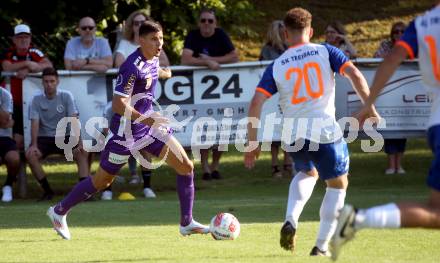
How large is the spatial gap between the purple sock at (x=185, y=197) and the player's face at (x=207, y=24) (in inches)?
222

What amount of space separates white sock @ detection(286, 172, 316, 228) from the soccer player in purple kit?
143 cm

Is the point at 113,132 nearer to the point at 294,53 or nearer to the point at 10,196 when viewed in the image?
the point at 294,53

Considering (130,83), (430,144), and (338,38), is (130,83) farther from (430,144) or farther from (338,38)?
(338,38)

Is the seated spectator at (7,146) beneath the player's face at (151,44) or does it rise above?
beneath

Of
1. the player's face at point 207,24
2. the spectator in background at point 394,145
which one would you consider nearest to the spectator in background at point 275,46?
the player's face at point 207,24

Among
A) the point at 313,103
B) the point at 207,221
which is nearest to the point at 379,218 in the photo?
the point at 313,103

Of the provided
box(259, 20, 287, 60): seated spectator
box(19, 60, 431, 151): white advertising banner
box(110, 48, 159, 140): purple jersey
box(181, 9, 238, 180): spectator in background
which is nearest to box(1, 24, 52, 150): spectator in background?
box(19, 60, 431, 151): white advertising banner

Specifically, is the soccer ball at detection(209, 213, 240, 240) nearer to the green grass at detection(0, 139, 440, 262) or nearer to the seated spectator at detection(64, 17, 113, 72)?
the green grass at detection(0, 139, 440, 262)

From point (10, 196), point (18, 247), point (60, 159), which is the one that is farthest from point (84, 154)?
point (18, 247)

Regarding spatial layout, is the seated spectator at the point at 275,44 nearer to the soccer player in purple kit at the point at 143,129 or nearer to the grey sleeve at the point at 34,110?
the grey sleeve at the point at 34,110

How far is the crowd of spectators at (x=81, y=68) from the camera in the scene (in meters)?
13.8

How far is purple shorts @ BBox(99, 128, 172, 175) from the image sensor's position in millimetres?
9492

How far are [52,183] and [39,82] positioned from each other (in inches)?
75.8

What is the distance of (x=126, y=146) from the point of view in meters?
9.52
